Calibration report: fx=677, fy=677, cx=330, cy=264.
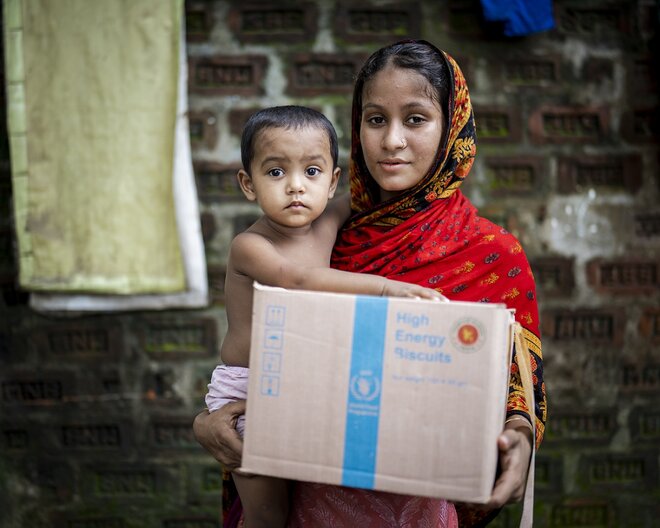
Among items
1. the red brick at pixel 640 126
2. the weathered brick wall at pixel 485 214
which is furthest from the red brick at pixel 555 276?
the red brick at pixel 640 126

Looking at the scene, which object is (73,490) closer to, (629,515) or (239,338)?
(239,338)

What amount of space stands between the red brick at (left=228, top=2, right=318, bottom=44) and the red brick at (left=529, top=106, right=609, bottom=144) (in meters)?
0.97

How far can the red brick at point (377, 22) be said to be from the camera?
2.67m

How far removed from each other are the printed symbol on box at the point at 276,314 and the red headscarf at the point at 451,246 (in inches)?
17.0

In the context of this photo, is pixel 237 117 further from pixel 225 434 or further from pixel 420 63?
pixel 225 434

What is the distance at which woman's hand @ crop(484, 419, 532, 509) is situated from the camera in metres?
1.21

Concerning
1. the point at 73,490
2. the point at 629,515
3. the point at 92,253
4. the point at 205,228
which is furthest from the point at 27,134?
the point at 629,515

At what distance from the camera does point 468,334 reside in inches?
44.6

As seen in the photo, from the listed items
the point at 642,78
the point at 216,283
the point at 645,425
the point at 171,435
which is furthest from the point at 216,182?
the point at 645,425

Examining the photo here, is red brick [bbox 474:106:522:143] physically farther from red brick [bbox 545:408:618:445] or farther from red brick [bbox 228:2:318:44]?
red brick [bbox 545:408:618:445]

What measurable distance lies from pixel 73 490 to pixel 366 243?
195 cm

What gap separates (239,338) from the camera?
152cm

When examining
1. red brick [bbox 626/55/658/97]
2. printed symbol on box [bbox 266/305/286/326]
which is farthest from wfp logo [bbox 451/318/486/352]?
red brick [bbox 626/55/658/97]

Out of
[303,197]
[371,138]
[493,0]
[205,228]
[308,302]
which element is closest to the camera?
[308,302]
